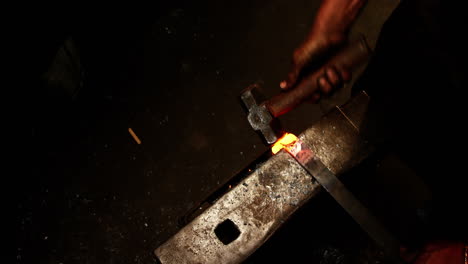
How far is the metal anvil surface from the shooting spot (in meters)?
2.16

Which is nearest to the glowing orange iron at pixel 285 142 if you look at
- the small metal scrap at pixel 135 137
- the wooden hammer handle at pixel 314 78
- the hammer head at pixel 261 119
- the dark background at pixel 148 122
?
the hammer head at pixel 261 119

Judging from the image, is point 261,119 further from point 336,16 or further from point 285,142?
point 336,16

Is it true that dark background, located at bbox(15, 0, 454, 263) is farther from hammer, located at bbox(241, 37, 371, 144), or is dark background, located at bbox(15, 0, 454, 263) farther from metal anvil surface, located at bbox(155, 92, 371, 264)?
hammer, located at bbox(241, 37, 371, 144)

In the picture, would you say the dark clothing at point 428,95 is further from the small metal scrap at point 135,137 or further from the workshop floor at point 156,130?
the small metal scrap at point 135,137

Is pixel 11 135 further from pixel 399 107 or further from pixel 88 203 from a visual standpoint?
pixel 399 107

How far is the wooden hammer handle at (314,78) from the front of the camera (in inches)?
88.4

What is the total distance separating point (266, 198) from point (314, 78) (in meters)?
1.06

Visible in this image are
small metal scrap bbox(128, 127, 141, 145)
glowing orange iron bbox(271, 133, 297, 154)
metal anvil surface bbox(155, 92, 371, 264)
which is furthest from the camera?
small metal scrap bbox(128, 127, 141, 145)

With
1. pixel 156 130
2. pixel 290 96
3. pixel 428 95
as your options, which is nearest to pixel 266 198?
pixel 290 96

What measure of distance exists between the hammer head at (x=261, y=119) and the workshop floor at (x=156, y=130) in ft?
3.55

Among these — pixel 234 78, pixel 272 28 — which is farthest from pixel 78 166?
pixel 272 28

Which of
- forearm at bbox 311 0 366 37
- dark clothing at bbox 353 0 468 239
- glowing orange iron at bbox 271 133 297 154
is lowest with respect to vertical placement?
dark clothing at bbox 353 0 468 239

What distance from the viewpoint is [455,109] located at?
192 centimetres

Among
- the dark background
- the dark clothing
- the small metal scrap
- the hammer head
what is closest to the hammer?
the hammer head
